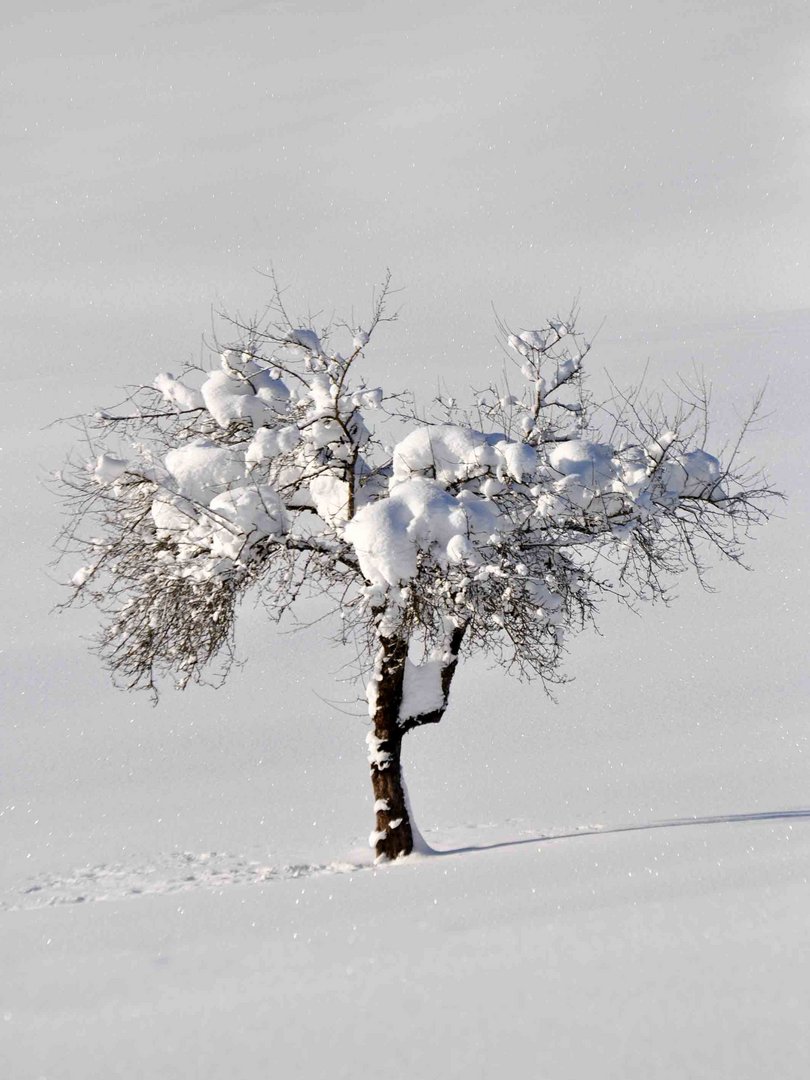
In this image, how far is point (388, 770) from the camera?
1518cm

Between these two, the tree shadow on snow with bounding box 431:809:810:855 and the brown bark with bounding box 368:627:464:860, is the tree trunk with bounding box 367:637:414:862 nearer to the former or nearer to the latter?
the brown bark with bounding box 368:627:464:860

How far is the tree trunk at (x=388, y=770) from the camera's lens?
14992mm

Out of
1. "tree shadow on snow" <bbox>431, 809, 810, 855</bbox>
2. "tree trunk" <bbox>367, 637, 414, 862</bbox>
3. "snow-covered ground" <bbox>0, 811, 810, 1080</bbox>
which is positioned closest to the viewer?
"snow-covered ground" <bbox>0, 811, 810, 1080</bbox>

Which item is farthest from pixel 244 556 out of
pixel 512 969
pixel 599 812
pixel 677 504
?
pixel 599 812

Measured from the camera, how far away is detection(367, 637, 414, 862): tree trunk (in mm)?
14992

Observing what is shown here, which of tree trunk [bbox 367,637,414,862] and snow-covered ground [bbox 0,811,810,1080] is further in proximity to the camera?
tree trunk [bbox 367,637,414,862]

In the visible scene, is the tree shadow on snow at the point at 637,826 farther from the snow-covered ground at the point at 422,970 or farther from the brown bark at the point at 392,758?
the snow-covered ground at the point at 422,970

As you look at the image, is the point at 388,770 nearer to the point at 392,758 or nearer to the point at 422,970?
the point at 392,758

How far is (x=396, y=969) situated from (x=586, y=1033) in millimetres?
1699

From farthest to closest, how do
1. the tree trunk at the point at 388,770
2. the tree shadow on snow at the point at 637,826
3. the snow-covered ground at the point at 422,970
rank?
the tree shadow on snow at the point at 637,826, the tree trunk at the point at 388,770, the snow-covered ground at the point at 422,970

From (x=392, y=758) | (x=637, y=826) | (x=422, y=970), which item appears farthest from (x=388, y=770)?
(x=422, y=970)

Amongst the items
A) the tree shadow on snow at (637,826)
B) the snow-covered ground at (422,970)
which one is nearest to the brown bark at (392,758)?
the tree shadow on snow at (637,826)

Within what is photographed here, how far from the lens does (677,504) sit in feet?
48.0

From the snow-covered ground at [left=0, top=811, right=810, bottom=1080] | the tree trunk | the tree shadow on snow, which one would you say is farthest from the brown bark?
the snow-covered ground at [left=0, top=811, right=810, bottom=1080]
